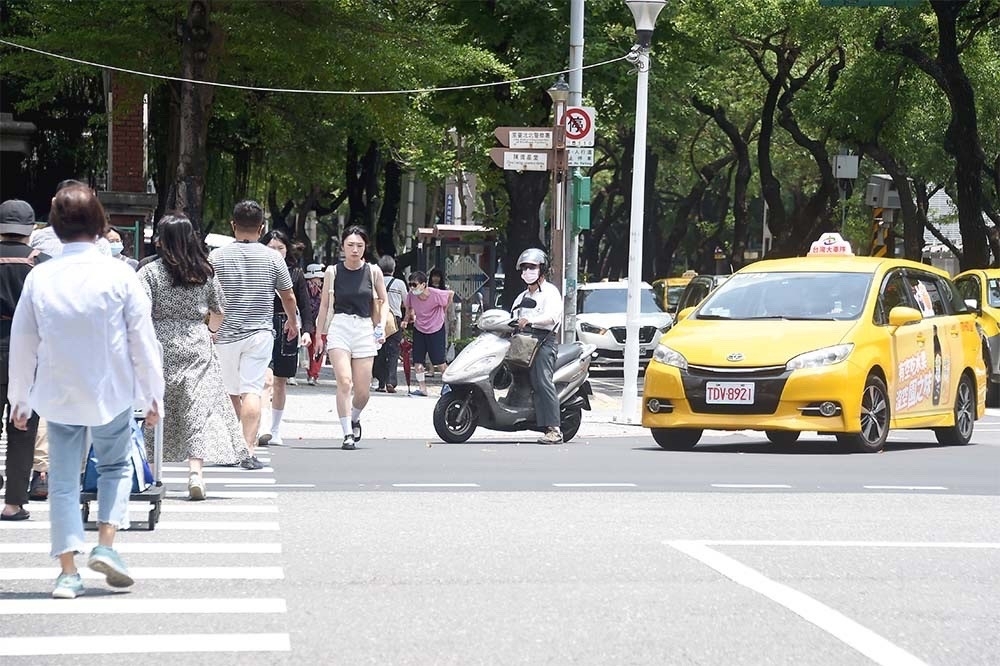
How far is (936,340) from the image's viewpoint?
53.3ft

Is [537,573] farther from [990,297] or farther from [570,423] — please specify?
[990,297]

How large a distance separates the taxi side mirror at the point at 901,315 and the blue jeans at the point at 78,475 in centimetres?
877

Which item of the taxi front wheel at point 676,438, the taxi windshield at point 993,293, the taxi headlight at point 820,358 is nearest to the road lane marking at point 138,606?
the taxi headlight at point 820,358

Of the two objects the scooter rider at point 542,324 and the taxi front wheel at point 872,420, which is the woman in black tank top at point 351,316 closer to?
the scooter rider at point 542,324

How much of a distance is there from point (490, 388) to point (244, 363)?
366cm

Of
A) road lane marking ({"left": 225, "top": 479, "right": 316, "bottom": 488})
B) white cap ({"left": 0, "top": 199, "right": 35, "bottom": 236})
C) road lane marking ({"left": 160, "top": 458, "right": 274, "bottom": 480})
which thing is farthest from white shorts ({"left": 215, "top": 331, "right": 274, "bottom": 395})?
white cap ({"left": 0, "top": 199, "right": 35, "bottom": 236})

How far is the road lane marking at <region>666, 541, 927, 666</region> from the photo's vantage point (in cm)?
625

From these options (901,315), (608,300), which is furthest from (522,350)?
(608,300)

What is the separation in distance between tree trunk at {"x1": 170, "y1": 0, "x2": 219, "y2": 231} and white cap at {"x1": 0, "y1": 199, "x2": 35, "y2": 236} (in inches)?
622

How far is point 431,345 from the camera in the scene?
2545cm

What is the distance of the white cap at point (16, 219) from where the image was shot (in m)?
10.1

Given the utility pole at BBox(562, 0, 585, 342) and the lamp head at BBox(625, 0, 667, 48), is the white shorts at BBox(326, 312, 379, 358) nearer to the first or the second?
the lamp head at BBox(625, 0, 667, 48)

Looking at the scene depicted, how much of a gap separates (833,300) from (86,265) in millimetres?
9248

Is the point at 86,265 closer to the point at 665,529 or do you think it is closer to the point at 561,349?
the point at 665,529
